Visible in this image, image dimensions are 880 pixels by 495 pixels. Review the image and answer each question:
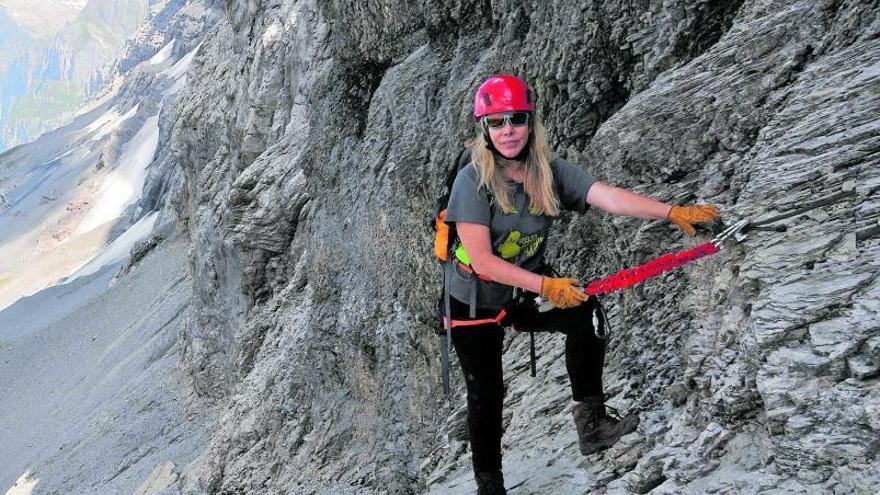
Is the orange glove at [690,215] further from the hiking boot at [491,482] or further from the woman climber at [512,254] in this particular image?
the hiking boot at [491,482]

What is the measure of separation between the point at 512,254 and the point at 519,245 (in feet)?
0.31

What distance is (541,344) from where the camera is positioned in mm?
9305

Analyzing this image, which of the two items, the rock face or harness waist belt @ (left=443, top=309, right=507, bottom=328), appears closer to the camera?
the rock face

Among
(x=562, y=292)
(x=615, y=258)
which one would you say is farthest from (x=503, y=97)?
(x=615, y=258)

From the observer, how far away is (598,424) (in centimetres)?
641

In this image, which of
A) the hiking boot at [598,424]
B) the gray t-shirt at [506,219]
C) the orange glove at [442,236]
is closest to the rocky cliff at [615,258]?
the hiking boot at [598,424]

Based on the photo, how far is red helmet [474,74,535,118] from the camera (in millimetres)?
6012

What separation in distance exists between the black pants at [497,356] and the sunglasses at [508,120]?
150 centimetres

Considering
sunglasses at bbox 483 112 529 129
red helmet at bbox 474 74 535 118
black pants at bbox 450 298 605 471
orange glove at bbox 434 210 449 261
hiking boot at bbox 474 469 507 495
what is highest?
red helmet at bbox 474 74 535 118

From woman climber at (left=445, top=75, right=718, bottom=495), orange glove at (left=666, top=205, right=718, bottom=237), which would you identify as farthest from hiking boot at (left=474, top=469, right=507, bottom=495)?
orange glove at (left=666, top=205, right=718, bottom=237)

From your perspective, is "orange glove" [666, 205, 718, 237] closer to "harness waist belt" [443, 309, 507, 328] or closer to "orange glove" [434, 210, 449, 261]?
"harness waist belt" [443, 309, 507, 328]

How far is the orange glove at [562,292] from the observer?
5.72 meters

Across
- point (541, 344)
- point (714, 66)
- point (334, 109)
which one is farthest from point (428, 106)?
point (714, 66)

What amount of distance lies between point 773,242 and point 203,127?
39657 mm
